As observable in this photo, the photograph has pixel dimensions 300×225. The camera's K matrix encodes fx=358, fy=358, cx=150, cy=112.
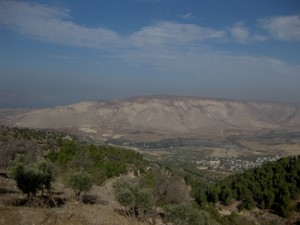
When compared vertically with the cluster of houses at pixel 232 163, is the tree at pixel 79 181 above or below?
above

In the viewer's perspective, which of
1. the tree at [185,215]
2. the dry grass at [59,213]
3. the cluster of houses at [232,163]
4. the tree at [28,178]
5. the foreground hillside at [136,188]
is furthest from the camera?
the cluster of houses at [232,163]

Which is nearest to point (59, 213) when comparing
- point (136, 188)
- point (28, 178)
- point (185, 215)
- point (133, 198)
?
point (28, 178)

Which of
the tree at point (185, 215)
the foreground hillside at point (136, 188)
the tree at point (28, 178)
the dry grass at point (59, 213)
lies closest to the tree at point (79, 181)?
the foreground hillside at point (136, 188)

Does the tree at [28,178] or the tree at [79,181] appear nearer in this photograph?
the tree at [28,178]

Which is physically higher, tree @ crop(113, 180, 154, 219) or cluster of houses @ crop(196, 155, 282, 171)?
tree @ crop(113, 180, 154, 219)

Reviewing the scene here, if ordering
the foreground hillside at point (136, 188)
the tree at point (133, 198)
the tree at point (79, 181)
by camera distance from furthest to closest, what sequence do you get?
the tree at point (133, 198) < the tree at point (79, 181) < the foreground hillside at point (136, 188)

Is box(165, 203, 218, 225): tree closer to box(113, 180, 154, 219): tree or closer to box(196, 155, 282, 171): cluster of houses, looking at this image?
box(113, 180, 154, 219): tree

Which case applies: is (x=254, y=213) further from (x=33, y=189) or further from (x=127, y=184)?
(x=33, y=189)

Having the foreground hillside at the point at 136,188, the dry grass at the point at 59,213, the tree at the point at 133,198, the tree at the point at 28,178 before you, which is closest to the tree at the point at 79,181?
the foreground hillside at the point at 136,188

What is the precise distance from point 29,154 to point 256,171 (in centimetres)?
4408

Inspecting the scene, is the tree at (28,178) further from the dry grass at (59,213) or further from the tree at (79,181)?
the tree at (79,181)

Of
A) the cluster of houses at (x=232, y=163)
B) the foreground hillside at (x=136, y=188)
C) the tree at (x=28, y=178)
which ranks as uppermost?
the tree at (x=28, y=178)

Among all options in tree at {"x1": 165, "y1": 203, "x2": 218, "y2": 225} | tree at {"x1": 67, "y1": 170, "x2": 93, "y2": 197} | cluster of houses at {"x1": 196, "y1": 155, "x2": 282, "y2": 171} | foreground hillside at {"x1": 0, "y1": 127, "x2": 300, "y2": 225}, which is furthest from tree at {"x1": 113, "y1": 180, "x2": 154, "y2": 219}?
cluster of houses at {"x1": 196, "y1": 155, "x2": 282, "y2": 171}

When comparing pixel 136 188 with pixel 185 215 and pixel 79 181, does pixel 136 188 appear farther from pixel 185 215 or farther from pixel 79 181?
pixel 79 181
